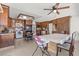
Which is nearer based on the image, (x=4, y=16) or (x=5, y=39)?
(x=4, y=16)

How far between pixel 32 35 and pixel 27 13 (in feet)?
1.35

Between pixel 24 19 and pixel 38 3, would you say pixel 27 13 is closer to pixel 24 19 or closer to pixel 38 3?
pixel 24 19

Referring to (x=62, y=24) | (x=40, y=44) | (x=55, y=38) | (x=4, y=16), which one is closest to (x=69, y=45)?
(x=55, y=38)

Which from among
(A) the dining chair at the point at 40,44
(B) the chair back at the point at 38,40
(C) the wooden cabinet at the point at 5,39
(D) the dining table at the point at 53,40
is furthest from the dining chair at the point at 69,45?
Answer: (C) the wooden cabinet at the point at 5,39

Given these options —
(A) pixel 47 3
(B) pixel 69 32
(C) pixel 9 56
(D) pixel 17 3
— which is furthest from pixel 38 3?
(C) pixel 9 56

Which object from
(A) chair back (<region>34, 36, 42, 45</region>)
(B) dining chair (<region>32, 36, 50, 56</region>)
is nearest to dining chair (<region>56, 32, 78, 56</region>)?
(B) dining chair (<region>32, 36, 50, 56</region>)

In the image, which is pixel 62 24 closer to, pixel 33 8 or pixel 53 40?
pixel 53 40

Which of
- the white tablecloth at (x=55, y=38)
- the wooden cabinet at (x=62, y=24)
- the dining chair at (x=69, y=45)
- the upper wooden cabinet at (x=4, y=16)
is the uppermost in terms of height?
the upper wooden cabinet at (x=4, y=16)

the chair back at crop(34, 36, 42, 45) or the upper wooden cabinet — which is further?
the chair back at crop(34, 36, 42, 45)

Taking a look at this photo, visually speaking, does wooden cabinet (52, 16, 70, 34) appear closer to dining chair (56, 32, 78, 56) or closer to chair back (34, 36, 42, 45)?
dining chair (56, 32, 78, 56)

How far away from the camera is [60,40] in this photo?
2.21 meters

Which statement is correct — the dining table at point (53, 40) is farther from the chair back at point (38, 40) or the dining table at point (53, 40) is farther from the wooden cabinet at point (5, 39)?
the wooden cabinet at point (5, 39)

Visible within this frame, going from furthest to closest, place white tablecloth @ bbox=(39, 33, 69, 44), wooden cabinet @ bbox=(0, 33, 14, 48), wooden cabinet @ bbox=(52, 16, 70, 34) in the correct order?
wooden cabinet @ bbox=(0, 33, 14, 48) → white tablecloth @ bbox=(39, 33, 69, 44) → wooden cabinet @ bbox=(52, 16, 70, 34)

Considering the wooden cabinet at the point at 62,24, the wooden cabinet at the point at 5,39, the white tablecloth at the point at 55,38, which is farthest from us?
the wooden cabinet at the point at 5,39
